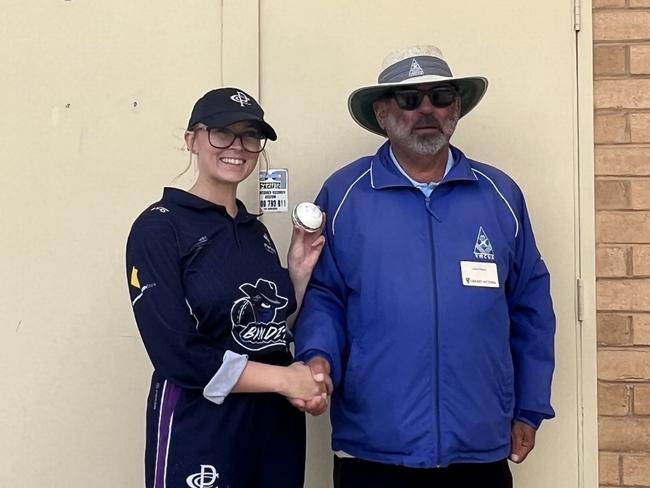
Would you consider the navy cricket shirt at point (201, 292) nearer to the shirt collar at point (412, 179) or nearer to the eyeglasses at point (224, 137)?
the eyeglasses at point (224, 137)

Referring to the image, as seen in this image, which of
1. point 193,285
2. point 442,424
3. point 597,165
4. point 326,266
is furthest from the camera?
point 597,165

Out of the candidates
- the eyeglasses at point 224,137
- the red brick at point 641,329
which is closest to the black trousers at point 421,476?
the red brick at point 641,329

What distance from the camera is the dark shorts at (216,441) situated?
1839 millimetres

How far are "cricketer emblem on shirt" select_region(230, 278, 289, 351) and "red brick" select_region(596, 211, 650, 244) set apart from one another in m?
1.25

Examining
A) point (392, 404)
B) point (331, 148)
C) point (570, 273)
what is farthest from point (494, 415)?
point (331, 148)

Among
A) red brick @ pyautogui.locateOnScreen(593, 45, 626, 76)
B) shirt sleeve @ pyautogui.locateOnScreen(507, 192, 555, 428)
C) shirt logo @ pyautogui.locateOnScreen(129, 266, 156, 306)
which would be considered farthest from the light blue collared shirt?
shirt logo @ pyautogui.locateOnScreen(129, 266, 156, 306)

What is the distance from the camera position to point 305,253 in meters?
2.19

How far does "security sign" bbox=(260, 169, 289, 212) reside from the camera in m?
2.60

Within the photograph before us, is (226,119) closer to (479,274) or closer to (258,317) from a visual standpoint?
(258,317)

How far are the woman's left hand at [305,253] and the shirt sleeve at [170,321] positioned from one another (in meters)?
0.43

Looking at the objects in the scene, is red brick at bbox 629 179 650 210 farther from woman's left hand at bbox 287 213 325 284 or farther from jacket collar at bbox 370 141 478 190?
woman's left hand at bbox 287 213 325 284

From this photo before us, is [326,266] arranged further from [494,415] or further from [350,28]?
[350,28]

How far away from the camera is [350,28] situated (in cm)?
260

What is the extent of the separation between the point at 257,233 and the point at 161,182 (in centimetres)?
68
